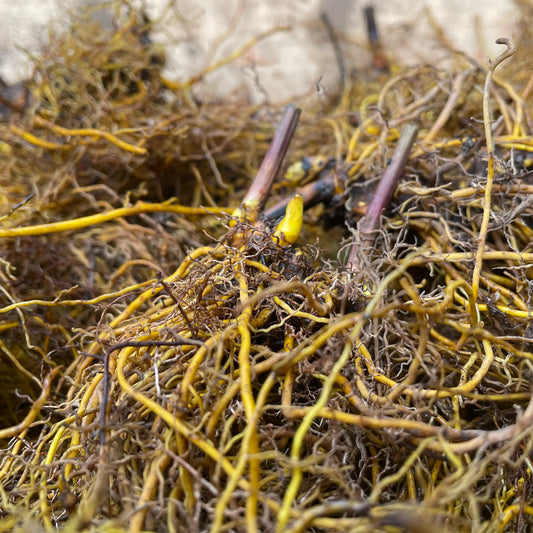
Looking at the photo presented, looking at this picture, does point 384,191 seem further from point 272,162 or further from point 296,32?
point 296,32

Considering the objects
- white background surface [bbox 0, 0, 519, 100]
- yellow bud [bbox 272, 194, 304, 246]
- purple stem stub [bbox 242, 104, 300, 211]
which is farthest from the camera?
white background surface [bbox 0, 0, 519, 100]

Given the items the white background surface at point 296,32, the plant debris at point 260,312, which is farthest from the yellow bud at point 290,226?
the white background surface at point 296,32

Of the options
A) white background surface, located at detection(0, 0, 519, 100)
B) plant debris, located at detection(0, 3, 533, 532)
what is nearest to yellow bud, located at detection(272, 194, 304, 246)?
plant debris, located at detection(0, 3, 533, 532)

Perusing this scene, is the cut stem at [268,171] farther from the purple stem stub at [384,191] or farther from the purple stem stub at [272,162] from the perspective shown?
the purple stem stub at [384,191]

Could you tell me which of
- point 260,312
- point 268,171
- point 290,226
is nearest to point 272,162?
point 268,171

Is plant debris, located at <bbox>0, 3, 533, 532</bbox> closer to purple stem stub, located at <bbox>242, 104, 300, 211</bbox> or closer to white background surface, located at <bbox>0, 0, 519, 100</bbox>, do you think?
purple stem stub, located at <bbox>242, 104, 300, 211</bbox>

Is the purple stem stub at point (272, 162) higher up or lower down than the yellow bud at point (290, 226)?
higher up

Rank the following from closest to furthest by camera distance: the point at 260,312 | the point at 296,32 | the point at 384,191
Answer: the point at 260,312
the point at 384,191
the point at 296,32

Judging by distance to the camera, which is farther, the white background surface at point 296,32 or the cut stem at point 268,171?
the white background surface at point 296,32
